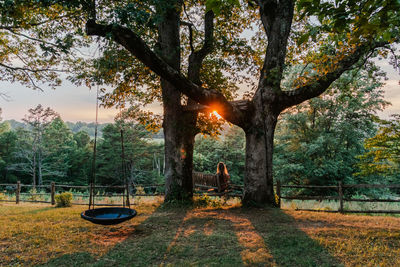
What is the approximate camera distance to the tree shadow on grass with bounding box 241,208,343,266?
4066mm

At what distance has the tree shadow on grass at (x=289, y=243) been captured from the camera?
4066 millimetres

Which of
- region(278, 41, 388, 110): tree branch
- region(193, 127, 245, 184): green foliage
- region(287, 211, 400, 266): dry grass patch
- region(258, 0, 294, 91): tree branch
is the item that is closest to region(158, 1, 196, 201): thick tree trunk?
region(258, 0, 294, 91): tree branch

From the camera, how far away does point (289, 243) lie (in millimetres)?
4895

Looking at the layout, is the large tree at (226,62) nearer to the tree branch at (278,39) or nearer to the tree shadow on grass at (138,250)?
the tree branch at (278,39)

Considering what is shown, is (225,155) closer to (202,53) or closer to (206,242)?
(202,53)

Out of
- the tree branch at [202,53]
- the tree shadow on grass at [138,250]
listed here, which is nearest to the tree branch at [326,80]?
the tree branch at [202,53]

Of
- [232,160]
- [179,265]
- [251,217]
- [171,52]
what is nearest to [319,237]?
[251,217]

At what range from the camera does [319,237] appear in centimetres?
521

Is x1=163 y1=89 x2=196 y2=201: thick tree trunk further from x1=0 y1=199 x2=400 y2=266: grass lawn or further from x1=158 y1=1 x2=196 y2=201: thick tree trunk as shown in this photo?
x1=0 y1=199 x2=400 y2=266: grass lawn

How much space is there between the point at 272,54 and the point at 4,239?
957cm

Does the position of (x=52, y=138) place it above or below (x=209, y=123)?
above

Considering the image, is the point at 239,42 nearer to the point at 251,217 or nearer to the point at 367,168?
the point at 251,217

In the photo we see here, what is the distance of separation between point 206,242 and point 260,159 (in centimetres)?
431

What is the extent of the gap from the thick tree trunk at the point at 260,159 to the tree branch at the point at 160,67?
0.61 meters
